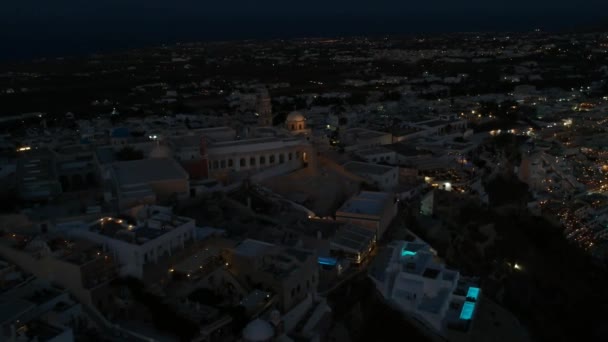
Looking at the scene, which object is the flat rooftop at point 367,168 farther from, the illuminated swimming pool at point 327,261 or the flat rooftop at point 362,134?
→ the illuminated swimming pool at point 327,261

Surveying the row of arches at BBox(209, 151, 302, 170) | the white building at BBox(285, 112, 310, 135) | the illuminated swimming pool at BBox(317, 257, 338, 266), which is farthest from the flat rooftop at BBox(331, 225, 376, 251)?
the white building at BBox(285, 112, 310, 135)

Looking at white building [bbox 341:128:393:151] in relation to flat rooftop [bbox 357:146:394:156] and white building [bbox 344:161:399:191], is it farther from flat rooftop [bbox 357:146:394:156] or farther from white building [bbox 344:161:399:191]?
white building [bbox 344:161:399:191]

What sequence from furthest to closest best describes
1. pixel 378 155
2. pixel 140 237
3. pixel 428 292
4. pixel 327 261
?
1. pixel 378 155
2. pixel 327 261
3. pixel 428 292
4. pixel 140 237

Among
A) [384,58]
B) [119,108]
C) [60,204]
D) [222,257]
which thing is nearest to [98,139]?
[60,204]

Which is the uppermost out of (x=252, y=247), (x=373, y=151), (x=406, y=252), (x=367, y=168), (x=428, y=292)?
(x=252, y=247)

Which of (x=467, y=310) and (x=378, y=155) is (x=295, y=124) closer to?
(x=378, y=155)

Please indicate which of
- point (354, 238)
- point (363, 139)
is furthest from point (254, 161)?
point (354, 238)

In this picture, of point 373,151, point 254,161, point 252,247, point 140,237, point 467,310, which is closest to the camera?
point 140,237
